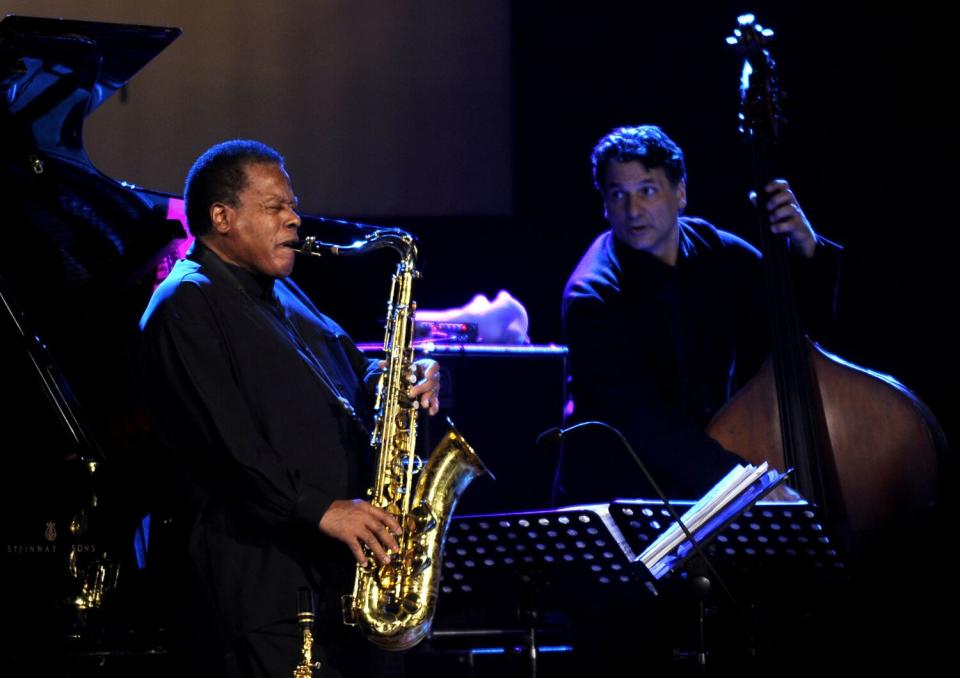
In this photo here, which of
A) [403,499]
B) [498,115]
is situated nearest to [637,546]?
[403,499]

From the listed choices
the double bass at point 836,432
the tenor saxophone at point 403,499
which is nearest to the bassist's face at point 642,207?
the double bass at point 836,432

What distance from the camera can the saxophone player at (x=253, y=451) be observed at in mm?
2904

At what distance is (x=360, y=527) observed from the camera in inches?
114

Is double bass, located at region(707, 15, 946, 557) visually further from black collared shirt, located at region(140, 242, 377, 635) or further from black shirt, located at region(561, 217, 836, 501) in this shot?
black collared shirt, located at region(140, 242, 377, 635)

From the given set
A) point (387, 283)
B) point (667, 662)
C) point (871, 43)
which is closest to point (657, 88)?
point (871, 43)

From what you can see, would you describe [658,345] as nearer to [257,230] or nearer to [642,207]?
[642,207]

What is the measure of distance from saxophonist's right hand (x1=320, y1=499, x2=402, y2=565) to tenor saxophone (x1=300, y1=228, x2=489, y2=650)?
87 millimetres

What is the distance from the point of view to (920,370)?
486 cm

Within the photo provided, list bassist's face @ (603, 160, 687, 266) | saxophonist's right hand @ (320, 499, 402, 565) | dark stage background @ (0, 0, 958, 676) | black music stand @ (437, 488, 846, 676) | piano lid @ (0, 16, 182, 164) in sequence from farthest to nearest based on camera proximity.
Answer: dark stage background @ (0, 0, 958, 676), bassist's face @ (603, 160, 687, 266), piano lid @ (0, 16, 182, 164), black music stand @ (437, 488, 846, 676), saxophonist's right hand @ (320, 499, 402, 565)

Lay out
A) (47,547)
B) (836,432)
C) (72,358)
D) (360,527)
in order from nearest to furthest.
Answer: (360,527)
(836,432)
(47,547)
(72,358)

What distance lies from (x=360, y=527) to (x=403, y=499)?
0.41m

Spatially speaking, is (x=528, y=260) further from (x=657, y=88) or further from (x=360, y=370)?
(x=360, y=370)

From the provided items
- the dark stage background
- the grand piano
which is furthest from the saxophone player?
the dark stage background

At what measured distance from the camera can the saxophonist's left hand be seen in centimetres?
337
